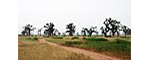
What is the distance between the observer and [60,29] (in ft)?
11.7

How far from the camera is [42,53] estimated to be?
3523 millimetres

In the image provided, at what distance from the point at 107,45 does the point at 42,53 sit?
3.89 ft

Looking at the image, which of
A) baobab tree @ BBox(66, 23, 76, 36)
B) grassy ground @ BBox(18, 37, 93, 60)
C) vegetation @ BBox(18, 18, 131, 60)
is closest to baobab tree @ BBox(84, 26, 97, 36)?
vegetation @ BBox(18, 18, 131, 60)

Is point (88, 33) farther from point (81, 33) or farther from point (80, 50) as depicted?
point (80, 50)

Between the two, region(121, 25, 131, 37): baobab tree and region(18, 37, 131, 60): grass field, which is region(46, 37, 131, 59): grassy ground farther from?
region(121, 25, 131, 37): baobab tree

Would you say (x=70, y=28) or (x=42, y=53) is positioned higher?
(x=70, y=28)

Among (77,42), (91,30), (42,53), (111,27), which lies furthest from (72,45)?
(111,27)

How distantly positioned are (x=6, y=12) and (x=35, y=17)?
53 centimetres

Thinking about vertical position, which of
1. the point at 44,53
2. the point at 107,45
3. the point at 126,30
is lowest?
the point at 44,53

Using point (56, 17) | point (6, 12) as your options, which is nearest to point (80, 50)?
point (56, 17)

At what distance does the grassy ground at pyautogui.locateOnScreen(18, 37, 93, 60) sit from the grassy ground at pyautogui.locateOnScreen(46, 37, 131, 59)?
6.3 inches

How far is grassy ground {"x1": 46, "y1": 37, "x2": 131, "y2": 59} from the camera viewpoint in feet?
11.6

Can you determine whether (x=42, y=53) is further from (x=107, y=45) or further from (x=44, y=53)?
(x=107, y=45)

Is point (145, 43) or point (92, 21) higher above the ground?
point (92, 21)
